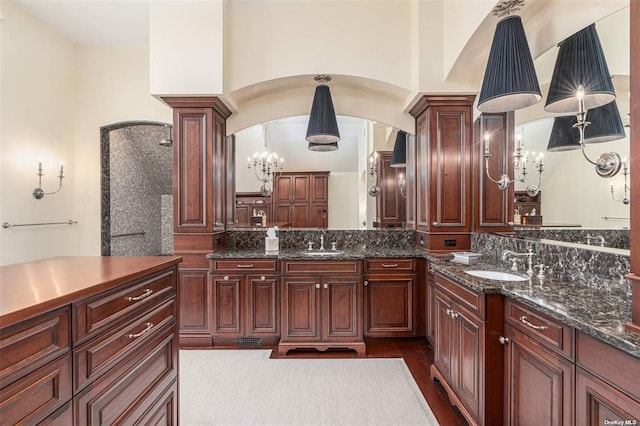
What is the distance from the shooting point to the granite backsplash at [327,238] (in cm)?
380

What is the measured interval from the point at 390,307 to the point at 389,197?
2.10 m

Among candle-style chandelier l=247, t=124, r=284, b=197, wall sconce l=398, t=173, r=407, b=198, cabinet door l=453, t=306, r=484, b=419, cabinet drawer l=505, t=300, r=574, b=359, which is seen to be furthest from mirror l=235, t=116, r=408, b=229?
cabinet drawer l=505, t=300, r=574, b=359

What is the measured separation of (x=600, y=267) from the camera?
1820 mm

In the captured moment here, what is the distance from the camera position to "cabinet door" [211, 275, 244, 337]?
3.25m

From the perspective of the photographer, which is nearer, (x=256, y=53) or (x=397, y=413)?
(x=397, y=413)

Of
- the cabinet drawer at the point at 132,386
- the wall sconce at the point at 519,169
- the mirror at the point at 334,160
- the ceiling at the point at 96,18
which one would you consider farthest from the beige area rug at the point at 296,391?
the ceiling at the point at 96,18

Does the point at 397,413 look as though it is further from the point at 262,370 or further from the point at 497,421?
the point at 262,370

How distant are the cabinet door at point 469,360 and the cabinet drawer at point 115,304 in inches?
69.0

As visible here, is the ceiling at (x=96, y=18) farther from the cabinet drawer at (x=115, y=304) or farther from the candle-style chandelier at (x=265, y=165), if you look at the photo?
the cabinet drawer at (x=115, y=304)

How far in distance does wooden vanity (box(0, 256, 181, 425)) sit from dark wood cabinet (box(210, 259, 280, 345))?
1474 millimetres

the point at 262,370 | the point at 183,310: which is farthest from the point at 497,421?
the point at 183,310

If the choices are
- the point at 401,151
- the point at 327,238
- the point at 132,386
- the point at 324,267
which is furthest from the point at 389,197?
the point at 132,386

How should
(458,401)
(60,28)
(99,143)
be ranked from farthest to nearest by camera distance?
(99,143) → (60,28) → (458,401)

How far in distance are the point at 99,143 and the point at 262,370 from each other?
362 cm
